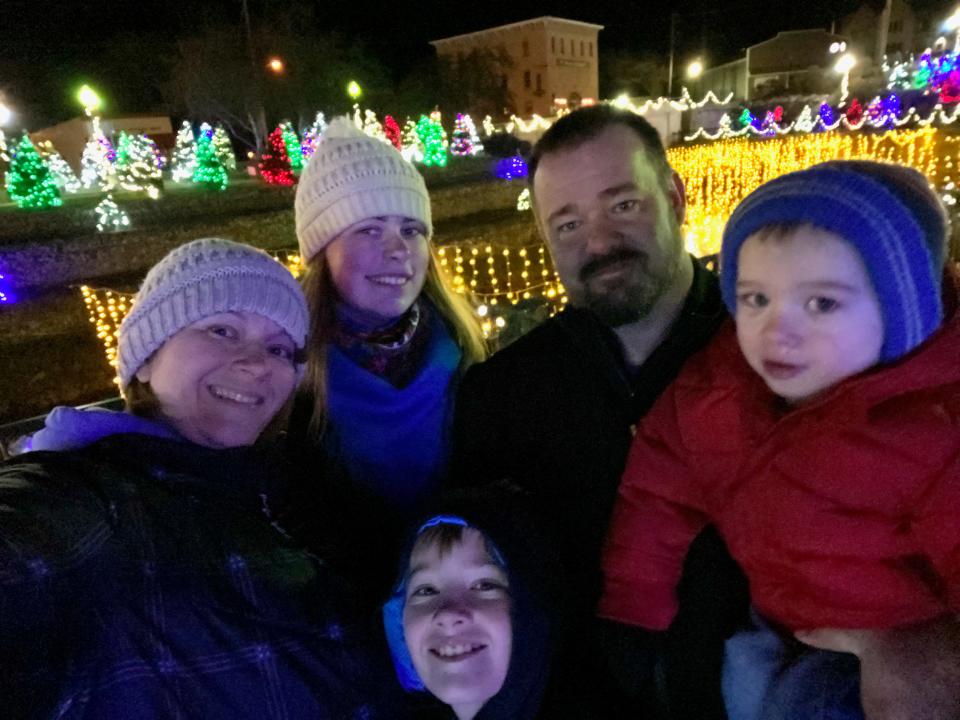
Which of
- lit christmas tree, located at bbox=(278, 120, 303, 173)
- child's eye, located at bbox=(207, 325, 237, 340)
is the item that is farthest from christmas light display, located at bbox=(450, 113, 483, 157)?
child's eye, located at bbox=(207, 325, 237, 340)

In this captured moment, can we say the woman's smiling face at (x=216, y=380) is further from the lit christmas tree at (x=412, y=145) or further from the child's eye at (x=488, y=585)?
the lit christmas tree at (x=412, y=145)

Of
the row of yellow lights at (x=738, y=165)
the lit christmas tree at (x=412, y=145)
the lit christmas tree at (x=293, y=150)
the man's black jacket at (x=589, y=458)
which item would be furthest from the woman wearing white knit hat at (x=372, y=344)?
the lit christmas tree at (x=412, y=145)

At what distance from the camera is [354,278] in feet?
7.57

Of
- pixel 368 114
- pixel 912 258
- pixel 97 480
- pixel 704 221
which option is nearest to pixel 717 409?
pixel 912 258

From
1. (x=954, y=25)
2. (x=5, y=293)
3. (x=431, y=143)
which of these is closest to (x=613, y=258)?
(x=5, y=293)

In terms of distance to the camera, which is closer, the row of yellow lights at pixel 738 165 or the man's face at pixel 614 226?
the man's face at pixel 614 226

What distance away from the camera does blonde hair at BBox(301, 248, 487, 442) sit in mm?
2281

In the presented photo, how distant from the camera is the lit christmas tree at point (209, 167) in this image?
560 inches

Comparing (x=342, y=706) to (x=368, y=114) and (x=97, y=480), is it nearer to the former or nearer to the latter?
(x=97, y=480)

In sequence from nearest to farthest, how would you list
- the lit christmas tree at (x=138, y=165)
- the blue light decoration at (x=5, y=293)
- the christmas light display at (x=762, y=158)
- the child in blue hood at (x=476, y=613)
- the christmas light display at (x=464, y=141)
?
the child in blue hood at (x=476, y=613) → the blue light decoration at (x=5, y=293) → the christmas light display at (x=762, y=158) → the lit christmas tree at (x=138, y=165) → the christmas light display at (x=464, y=141)

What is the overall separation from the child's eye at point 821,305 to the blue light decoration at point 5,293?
38.3 feet

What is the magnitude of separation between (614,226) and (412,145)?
18.0 meters

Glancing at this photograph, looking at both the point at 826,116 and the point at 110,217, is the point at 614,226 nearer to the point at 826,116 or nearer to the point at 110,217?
the point at 110,217

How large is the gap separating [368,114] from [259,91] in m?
5.56
